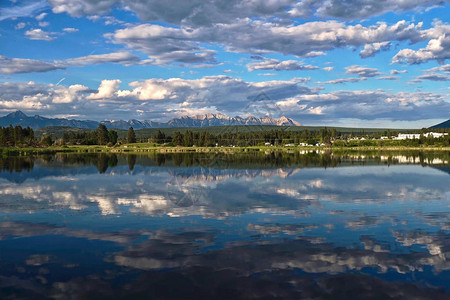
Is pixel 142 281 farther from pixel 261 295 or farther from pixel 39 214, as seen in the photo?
pixel 39 214

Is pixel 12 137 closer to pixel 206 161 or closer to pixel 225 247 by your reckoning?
pixel 206 161

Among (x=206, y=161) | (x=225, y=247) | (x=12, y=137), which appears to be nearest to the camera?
(x=225, y=247)

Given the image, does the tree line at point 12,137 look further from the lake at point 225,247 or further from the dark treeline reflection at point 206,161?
the lake at point 225,247

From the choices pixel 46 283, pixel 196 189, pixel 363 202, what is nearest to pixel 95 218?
pixel 46 283

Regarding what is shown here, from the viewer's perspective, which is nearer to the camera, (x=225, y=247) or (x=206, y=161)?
(x=225, y=247)

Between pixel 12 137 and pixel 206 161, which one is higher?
pixel 12 137

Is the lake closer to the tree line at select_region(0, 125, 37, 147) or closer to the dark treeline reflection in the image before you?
the dark treeline reflection

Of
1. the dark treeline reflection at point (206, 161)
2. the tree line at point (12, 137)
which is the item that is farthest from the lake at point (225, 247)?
the tree line at point (12, 137)

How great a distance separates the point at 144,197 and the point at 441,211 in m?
23.5

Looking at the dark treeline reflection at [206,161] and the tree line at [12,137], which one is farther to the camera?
the tree line at [12,137]

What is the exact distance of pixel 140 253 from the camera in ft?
55.6

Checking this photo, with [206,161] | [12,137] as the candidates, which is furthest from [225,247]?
[12,137]

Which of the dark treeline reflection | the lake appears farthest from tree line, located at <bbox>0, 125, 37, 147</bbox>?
the lake

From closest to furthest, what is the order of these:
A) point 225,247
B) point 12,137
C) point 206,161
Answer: point 225,247 < point 206,161 < point 12,137
